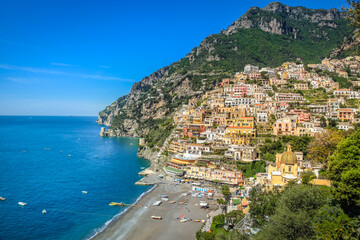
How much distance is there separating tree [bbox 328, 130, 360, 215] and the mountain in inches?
2993

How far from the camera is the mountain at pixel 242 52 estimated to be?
126 meters

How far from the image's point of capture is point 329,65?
9912 cm

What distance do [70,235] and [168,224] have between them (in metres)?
13.3

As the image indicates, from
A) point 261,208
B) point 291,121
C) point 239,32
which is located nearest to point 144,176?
point 291,121

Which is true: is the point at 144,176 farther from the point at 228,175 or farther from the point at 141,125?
the point at 141,125

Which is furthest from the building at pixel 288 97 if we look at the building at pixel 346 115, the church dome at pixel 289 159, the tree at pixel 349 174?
the tree at pixel 349 174

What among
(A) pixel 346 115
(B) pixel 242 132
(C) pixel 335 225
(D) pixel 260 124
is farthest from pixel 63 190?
(A) pixel 346 115

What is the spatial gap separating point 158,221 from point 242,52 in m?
122

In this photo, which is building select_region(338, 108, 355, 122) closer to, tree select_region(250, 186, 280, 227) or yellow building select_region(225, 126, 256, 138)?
yellow building select_region(225, 126, 256, 138)

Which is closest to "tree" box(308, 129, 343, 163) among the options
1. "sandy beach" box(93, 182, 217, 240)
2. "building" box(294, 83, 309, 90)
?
"sandy beach" box(93, 182, 217, 240)

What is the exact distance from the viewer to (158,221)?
37.8 metres

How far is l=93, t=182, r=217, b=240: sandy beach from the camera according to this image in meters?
34.0

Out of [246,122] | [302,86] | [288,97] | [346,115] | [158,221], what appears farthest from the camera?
[302,86]

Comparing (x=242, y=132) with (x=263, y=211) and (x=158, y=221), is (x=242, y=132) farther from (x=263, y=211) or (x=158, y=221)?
(x=263, y=211)
